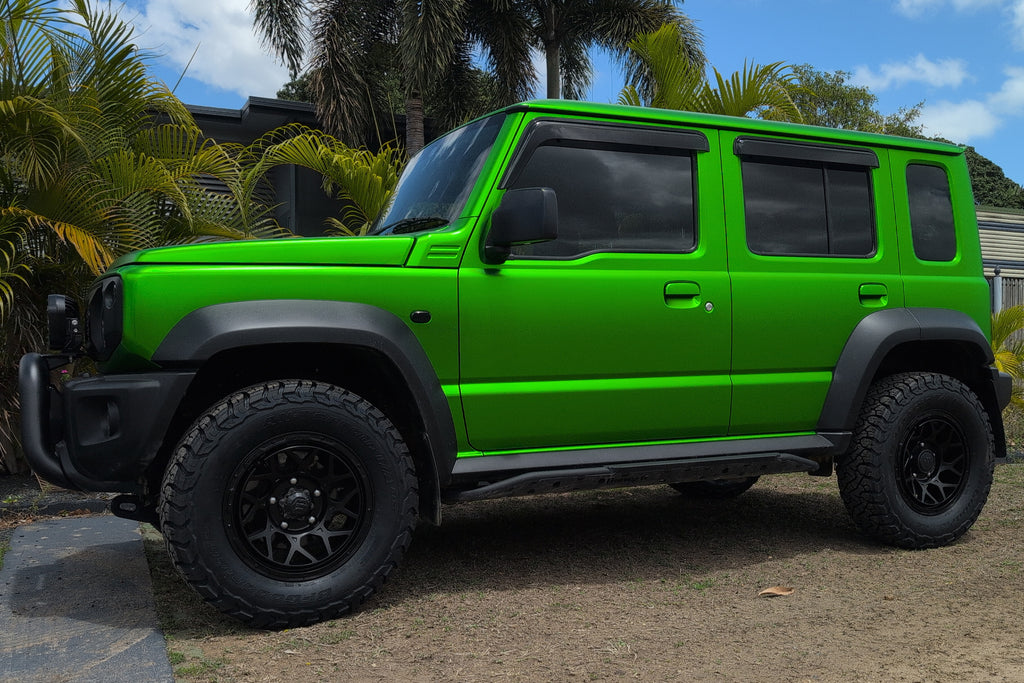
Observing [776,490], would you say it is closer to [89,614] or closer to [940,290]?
[940,290]

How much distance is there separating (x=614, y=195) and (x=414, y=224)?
922 mm

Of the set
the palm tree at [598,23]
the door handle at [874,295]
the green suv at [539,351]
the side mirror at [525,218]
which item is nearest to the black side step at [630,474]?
the green suv at [539,351]

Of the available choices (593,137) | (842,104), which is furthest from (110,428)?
(842,104)

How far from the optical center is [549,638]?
3436 mm

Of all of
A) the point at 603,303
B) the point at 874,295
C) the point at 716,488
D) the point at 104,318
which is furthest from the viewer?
the point at 716,488

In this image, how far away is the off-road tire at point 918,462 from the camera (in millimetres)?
4613

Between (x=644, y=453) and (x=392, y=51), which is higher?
(x=392, y=51)

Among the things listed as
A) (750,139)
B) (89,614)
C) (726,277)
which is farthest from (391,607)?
(750,139)

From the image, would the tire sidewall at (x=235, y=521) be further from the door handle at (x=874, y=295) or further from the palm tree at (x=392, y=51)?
the palm tree at (x=392, y=51)

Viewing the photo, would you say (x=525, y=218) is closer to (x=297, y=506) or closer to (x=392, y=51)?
(x=297, y=506)

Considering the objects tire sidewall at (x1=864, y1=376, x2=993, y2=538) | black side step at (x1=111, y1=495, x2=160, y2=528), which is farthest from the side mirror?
tire sidewall at (x1=864, y1=376, x2=993, y2=538)

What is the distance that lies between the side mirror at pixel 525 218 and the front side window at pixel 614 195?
213 mm

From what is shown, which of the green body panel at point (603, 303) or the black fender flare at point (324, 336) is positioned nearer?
the black fender flare at point (324, 336)

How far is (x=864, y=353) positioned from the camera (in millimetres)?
4508
